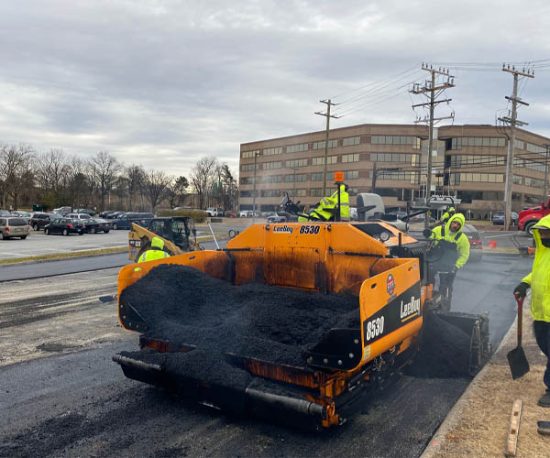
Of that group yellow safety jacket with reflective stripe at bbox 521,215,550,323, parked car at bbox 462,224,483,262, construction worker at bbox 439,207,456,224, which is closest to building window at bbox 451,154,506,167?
parked car at bbox 462,224,483,262

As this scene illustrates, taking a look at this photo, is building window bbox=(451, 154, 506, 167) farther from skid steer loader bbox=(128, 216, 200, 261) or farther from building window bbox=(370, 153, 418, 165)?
skid steer loader bbox=(128, 216, 200, 261)

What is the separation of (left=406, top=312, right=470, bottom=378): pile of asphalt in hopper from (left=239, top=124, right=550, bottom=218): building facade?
66416 millimetres

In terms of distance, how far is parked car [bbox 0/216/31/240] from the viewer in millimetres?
30094

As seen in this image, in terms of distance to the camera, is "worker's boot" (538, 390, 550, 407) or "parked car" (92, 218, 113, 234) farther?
"parked car" (92, 218, 113, 234)

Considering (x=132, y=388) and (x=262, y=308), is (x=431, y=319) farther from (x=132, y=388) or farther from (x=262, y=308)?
(x=132, y=388)

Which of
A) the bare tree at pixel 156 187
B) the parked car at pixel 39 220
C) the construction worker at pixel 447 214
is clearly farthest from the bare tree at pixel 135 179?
the construction worker at pixel 447 214

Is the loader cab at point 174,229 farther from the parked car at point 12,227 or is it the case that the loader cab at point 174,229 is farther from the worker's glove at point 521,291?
the parked car at point 12,227

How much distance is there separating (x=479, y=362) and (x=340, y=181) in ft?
8.61

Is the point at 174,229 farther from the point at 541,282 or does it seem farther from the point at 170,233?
the point at 541,282

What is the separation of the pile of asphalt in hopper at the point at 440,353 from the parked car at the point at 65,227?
110 ft

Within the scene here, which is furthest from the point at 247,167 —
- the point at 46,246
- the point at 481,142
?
the point at 46,246

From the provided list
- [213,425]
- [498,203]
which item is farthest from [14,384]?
[498,203]

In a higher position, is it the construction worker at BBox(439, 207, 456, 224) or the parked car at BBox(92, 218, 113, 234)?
the construction worker at BBox(439, 207, 456, 224)

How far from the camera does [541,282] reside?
4551 millimetres
